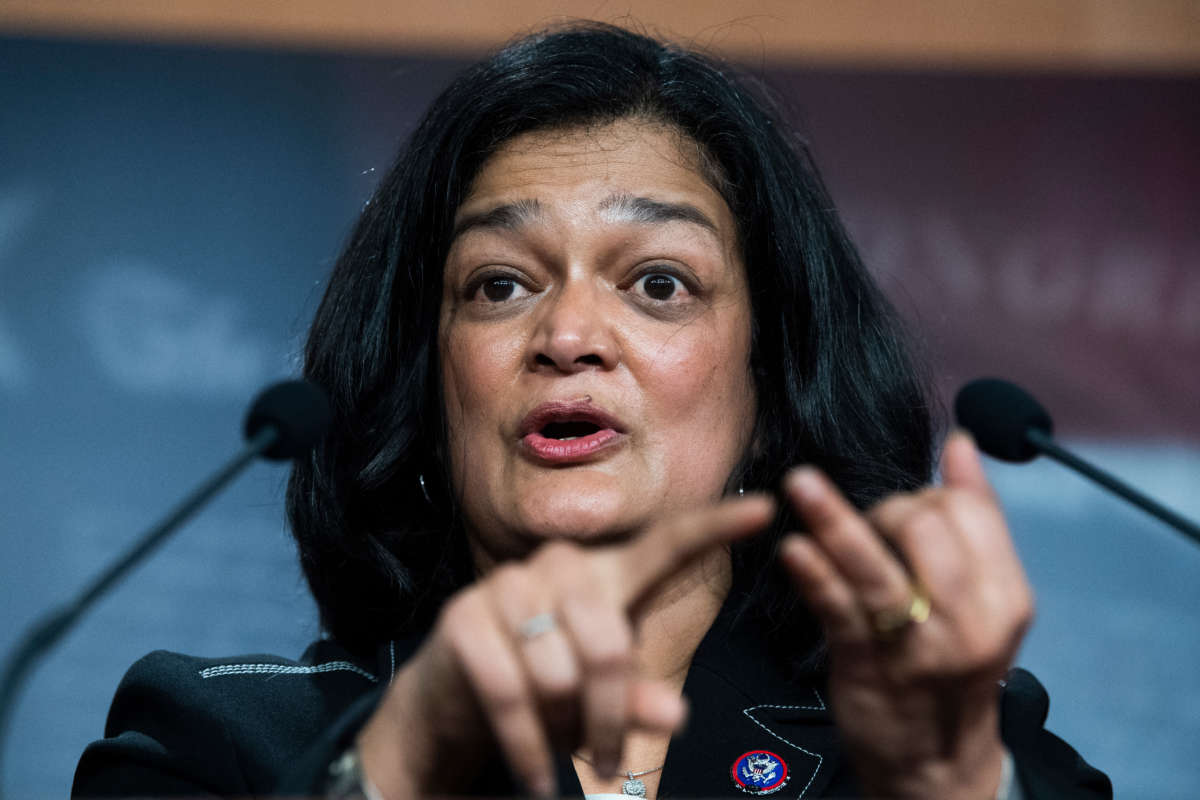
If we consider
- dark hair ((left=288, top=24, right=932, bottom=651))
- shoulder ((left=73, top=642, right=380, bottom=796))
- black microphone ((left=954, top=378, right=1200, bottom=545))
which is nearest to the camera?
black microphone ((left=954, top=378, right=1200, bottom=545))

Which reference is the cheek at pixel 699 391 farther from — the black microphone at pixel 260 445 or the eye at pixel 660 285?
the black microphone at pixel 260 445

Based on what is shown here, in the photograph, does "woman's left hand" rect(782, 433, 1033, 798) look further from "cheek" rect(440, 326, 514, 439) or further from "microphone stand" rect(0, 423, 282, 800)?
"cheek" rect(440, 326, 514, 439)

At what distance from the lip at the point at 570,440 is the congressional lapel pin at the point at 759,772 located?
1.13 ft

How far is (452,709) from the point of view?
957 millimetres

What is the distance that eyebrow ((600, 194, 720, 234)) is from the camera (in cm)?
161

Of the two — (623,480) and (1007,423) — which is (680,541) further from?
(623,480)

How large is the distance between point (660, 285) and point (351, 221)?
1.08 metres

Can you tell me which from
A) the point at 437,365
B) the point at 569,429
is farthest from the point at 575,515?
the point at 437,365

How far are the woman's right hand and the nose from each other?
56cm

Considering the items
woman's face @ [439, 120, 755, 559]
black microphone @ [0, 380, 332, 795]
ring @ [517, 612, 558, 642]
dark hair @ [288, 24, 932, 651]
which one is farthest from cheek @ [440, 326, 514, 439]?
ring @ [517, 612, 558, 642]

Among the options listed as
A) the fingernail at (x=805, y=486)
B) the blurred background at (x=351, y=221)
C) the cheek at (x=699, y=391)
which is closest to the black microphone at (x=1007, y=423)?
the fingernail at (x=805, y=486)

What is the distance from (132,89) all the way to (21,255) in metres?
Answer: 0.37

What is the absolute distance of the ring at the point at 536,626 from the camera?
0.89m

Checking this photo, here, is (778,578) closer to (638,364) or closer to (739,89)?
(638,364)
